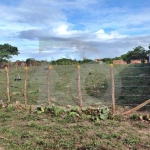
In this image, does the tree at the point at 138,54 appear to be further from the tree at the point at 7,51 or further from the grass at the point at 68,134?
the grass at the point at 68,134

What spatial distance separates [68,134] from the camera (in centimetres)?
552

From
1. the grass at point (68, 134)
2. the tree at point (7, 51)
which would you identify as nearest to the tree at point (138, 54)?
the tree at point (7, 51)

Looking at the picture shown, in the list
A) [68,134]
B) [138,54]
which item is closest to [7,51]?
[138,54]

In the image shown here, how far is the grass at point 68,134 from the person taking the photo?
4863 millimetres

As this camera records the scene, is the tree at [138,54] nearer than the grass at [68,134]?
No

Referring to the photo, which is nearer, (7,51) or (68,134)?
(68,134)

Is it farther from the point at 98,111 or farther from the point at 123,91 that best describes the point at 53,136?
the point at 123,91

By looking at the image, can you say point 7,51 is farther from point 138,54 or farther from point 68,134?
point 68,134

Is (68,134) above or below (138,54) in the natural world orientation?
below

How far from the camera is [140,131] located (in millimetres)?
5777

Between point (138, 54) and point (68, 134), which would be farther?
point (138, 54)

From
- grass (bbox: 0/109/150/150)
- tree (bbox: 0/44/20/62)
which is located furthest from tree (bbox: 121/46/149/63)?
grass (bbox: 0/109/150/150)

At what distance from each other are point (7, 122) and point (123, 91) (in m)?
6.03

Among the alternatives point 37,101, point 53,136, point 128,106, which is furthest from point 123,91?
point 53,136
